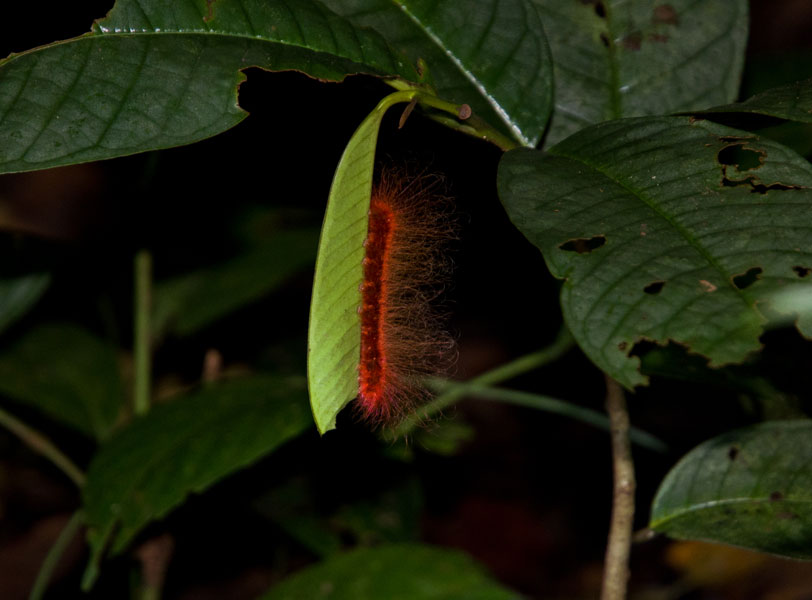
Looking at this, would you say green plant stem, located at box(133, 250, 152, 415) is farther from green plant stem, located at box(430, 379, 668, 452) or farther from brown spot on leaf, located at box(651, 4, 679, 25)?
brown spot on leaf, located at box(651, 4, 679, 25)

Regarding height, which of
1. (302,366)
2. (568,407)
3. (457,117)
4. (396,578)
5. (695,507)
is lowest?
(302,366)

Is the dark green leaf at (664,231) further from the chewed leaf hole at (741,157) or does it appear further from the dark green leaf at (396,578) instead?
the dark green leaf at (396,578)

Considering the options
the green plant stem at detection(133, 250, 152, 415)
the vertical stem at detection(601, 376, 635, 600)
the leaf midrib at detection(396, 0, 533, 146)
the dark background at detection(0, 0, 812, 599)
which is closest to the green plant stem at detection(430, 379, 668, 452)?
the dark background at detection(0, 0, 812, 599)

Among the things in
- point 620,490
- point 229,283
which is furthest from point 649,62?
point 229,283

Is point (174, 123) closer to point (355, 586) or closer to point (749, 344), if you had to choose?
point (749, 344)

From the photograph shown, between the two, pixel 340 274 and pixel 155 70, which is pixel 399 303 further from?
pixel 155 70
